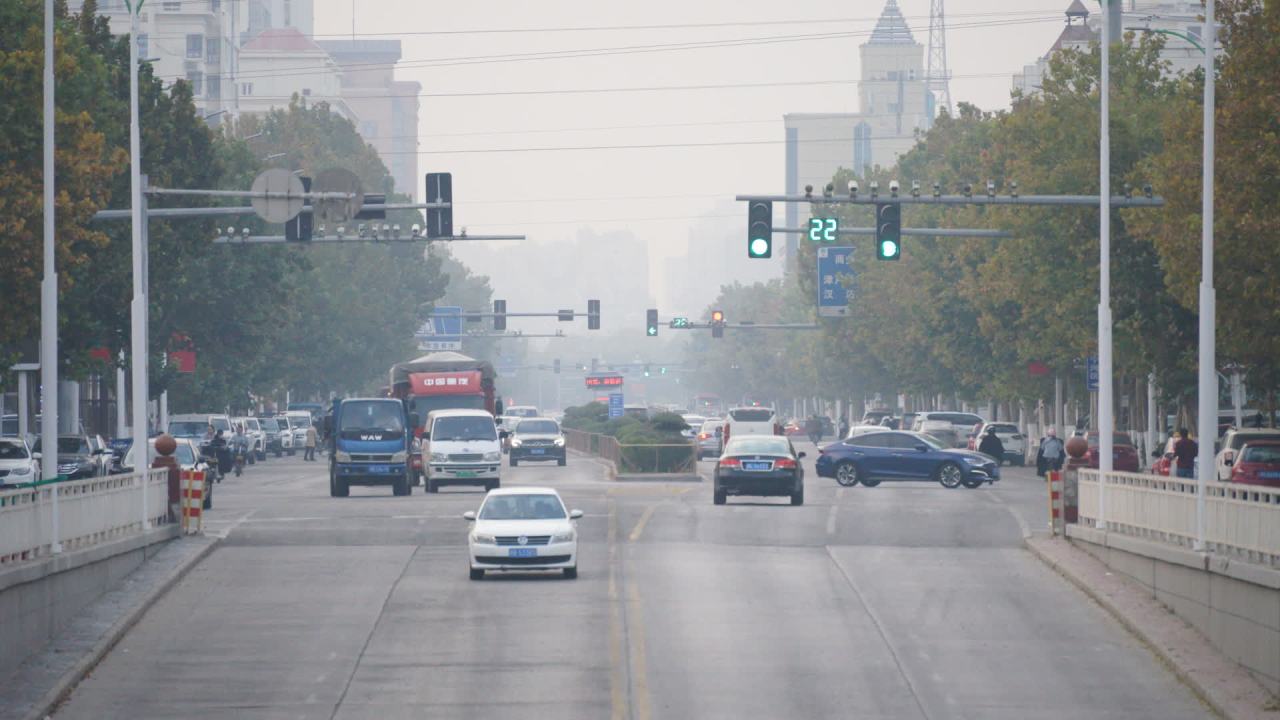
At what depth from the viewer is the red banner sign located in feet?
192

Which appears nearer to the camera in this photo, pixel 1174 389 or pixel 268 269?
pixel 1174 389

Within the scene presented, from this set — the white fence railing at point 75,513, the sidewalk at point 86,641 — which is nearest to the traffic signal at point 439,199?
the white fence railing at point 75,513

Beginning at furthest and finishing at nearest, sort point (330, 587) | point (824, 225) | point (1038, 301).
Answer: point (1038, 301)
point (824, 225)
point (330, 587)

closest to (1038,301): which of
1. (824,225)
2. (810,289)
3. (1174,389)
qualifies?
(1174,389)

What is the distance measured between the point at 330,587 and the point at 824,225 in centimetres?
1885

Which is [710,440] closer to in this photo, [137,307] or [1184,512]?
[137,307]

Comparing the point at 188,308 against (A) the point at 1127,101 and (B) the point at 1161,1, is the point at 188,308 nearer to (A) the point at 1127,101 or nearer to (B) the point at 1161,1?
(A) the point at 1127,101

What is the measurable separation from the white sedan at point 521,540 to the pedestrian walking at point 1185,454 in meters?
19.7

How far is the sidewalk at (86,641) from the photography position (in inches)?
788

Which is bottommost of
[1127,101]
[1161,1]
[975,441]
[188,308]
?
[975,441]

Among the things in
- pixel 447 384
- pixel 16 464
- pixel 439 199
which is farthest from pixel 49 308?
pixel 447 384

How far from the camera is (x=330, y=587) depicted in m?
28.9

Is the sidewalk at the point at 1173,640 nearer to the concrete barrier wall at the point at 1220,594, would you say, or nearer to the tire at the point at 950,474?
the concrete barrier wall at the point at 1220,594

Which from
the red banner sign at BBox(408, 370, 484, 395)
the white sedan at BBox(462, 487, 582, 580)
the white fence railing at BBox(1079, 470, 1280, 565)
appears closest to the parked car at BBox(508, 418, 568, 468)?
the red banner sign at BBox(408, 370, 484, 395)
